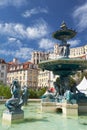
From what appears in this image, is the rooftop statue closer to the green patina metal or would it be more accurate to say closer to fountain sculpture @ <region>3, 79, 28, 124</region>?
fountain sculpture @ <region>3, 79, 28, 124</region>

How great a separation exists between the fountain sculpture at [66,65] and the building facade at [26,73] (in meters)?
81.9

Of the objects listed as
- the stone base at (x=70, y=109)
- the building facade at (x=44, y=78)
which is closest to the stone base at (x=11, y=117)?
the stone base at (x=70, y=109)

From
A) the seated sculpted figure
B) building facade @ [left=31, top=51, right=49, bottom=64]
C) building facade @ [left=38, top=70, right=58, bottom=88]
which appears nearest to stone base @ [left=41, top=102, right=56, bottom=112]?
the seated sculpted figure

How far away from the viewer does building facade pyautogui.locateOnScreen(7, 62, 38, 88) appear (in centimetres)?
10781

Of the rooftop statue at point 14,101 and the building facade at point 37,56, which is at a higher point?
the building facade at point 37,56

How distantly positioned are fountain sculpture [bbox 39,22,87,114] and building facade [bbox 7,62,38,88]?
269 feet

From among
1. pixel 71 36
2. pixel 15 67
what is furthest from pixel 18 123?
pixel 15 67

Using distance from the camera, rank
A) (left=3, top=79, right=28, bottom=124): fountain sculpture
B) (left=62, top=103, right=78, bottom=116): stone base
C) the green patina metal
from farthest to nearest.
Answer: the green patina metal < (left=62, top=103, right=78, bottom=116): stone base < (left=3, top=79, right=28, bottom=124): fountain sculpture

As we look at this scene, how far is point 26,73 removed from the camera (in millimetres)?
107188

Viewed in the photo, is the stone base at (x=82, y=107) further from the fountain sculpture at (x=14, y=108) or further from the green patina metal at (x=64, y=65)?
the fountain sculpture at (x=14, y=108)

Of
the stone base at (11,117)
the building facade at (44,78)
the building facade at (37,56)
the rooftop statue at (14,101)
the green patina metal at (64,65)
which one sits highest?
the building facade at (37,56)

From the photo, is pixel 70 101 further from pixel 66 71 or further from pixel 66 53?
pixel 66 53

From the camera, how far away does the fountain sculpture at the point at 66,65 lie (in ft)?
68.3

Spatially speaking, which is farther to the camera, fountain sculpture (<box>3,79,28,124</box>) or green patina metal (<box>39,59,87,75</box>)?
green patina metal (<box>39,59,87,75</box>)
